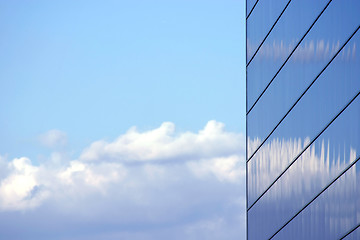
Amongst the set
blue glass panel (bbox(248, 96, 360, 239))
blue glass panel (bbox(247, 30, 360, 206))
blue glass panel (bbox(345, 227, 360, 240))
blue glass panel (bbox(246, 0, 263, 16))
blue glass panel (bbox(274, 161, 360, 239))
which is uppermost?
blue glass panel (bbox(246, 0, 263, 16))

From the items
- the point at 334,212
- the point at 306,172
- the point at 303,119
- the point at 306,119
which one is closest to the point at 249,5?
the point at 303,119

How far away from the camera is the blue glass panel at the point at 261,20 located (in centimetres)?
3103

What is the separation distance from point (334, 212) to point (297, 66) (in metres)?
6.44

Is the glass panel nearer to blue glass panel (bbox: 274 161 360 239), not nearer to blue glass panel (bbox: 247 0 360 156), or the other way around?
blue glass panel (bbox: 247 0 360 156)

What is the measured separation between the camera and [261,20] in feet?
109

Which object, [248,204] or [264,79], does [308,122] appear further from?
[248,204]

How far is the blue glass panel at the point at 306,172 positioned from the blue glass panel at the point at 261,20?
526 centimetres

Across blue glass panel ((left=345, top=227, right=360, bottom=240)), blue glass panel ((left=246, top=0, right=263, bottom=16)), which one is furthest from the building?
blue glass panel ((left=246, top=0, right=263, bottom=16))

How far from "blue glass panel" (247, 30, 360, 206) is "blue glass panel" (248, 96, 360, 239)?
0.16 m

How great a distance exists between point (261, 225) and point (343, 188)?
8.86 meters

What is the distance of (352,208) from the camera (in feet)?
71.9

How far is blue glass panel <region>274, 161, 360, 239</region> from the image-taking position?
21.8m

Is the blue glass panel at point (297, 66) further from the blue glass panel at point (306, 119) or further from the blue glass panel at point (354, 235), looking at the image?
the blue glass panel at point (354, 235)

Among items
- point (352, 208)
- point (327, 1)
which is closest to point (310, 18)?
point (327, 1)
